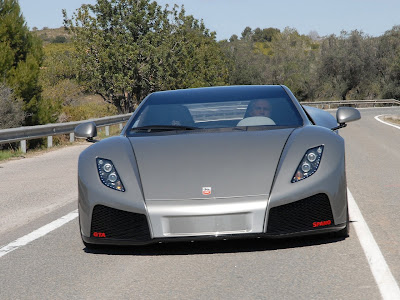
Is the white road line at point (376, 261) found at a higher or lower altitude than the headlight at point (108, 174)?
lower

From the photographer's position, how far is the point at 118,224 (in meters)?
5.50

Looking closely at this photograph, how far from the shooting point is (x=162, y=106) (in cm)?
695

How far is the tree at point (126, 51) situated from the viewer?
4731cm

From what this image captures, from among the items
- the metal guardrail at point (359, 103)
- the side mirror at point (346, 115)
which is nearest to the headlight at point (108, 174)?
the side mirror at point (346, 115)

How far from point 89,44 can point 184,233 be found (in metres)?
44.9

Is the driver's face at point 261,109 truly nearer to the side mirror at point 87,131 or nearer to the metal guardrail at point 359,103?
the side mirror at point 87,131

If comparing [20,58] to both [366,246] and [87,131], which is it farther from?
[366,246]

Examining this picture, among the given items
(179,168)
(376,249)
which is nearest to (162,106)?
(179,168)

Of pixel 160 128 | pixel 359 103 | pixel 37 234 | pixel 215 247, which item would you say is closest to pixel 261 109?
pixel 160 128

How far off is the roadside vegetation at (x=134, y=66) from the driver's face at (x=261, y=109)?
18.9m

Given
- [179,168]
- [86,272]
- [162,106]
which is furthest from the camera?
[162,106]

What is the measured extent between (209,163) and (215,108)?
2009mm

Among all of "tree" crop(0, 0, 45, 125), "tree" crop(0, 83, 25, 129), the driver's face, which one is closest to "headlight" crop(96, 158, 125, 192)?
the driver's face

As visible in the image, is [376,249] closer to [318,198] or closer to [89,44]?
[318,198]
